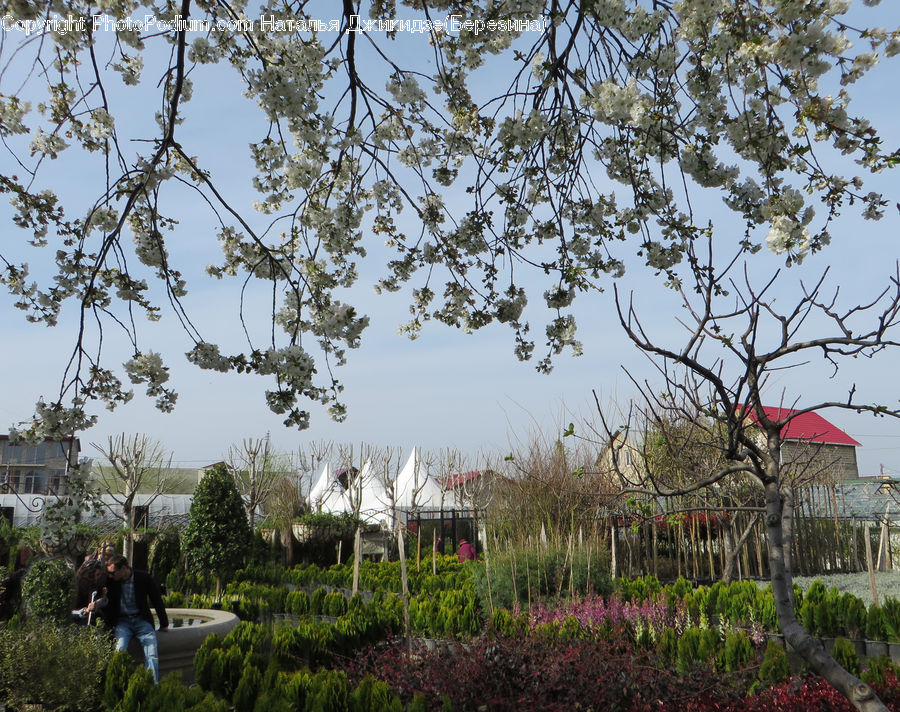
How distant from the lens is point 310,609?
25.1 feet

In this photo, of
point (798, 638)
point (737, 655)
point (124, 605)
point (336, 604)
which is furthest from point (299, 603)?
point (798, 638)

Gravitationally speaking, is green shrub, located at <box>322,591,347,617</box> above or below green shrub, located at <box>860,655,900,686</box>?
below

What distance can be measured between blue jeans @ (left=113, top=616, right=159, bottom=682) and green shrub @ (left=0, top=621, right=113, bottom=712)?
1005mm

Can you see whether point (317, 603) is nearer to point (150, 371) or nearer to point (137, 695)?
point (137, 695)

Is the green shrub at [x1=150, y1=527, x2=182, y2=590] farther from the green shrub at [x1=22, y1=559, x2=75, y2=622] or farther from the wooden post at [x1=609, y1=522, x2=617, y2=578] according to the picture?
the wooden post at [x1=609, y1=522, x2=617, y2=578]

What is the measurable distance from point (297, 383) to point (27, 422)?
1134mm

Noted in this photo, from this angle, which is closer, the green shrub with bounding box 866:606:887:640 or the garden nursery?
the garden nursery

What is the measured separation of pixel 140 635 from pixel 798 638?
4.94 m

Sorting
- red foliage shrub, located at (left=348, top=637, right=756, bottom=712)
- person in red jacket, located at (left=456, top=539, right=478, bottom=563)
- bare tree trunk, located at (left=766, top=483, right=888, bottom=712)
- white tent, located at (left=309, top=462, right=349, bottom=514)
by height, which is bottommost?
red foliage shrub, located at (left=348, top=637, right=756, bottom=712)

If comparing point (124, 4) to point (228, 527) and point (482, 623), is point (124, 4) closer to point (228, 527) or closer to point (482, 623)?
point (482, 623)

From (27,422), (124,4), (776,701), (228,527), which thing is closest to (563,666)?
(776,701)

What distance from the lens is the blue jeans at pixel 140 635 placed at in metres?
5.48

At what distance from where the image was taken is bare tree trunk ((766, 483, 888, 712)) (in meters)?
2.48

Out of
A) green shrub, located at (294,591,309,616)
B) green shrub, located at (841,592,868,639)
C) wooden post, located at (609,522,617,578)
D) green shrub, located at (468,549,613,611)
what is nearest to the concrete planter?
green shrub, located at (294,591,309,616)
